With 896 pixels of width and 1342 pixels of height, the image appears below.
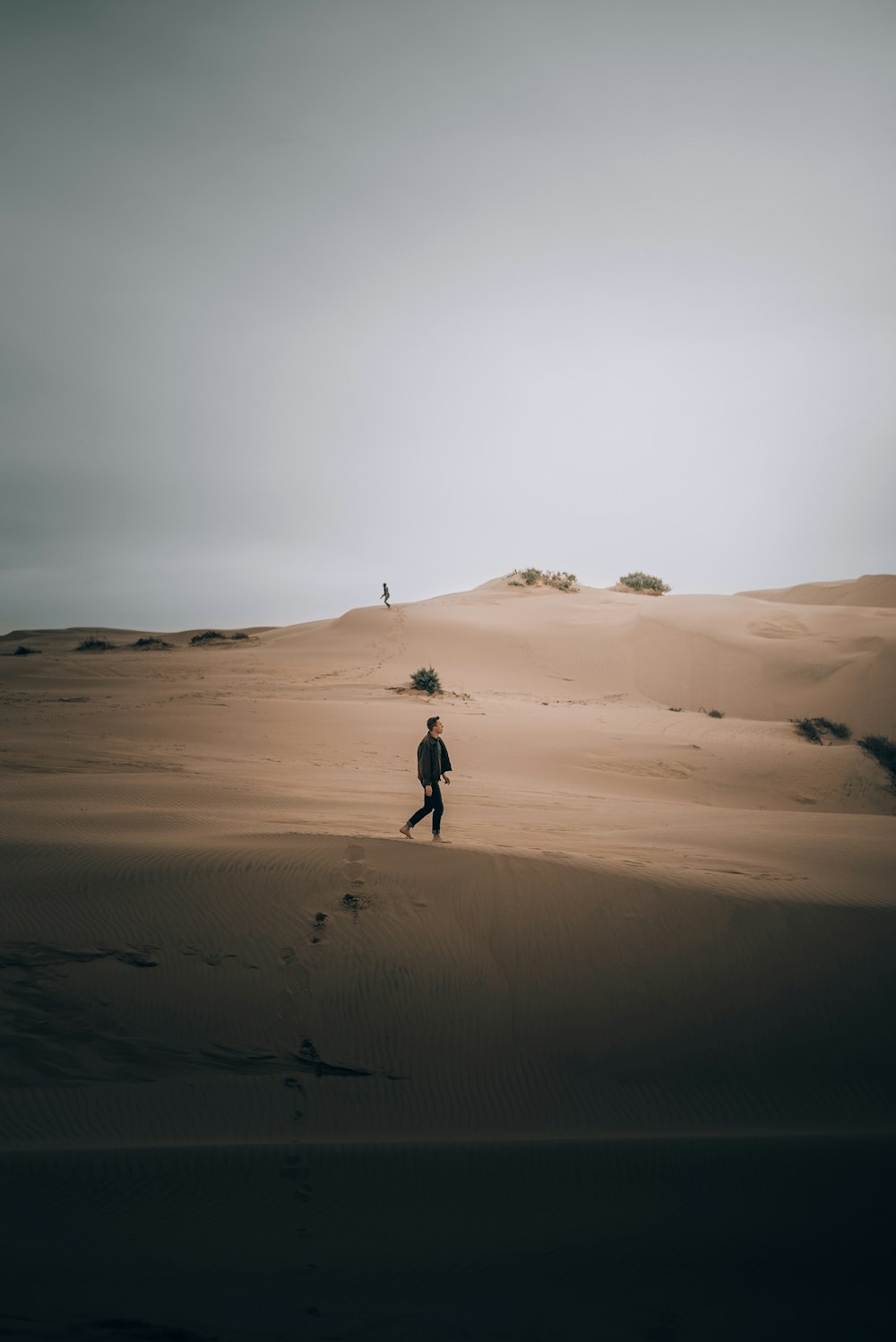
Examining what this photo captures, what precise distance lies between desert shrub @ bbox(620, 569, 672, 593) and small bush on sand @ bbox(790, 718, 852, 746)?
102 ft

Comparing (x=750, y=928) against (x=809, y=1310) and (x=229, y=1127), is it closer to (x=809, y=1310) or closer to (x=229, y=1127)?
(x=809, y=1310)

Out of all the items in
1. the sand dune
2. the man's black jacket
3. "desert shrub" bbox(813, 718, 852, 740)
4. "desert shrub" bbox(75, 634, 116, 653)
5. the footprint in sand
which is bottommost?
the footprint in sand

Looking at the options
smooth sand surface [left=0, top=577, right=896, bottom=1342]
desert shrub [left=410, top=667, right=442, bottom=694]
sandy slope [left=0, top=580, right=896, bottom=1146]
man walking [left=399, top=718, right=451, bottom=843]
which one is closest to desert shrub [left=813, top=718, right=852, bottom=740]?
sandy slope [left=0, top=580, right=896, bottom=1146]

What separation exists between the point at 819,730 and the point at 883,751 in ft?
10.8

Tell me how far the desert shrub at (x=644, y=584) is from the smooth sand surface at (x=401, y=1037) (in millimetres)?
42582

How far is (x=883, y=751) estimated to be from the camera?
18.1m

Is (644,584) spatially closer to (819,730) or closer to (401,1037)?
(819,730)

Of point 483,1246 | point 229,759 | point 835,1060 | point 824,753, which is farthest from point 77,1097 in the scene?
point 824,753

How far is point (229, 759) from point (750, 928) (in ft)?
33.1

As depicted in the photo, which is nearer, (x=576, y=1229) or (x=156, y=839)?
(x=576, y=1229)

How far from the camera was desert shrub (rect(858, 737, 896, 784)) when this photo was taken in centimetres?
1747

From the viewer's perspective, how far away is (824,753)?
17516 millimetres

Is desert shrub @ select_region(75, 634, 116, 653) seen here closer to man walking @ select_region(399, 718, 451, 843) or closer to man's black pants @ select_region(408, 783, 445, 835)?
man walking @ select_region(399, 718, 451, 843)

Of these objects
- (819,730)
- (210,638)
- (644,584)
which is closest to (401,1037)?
(819,730)
